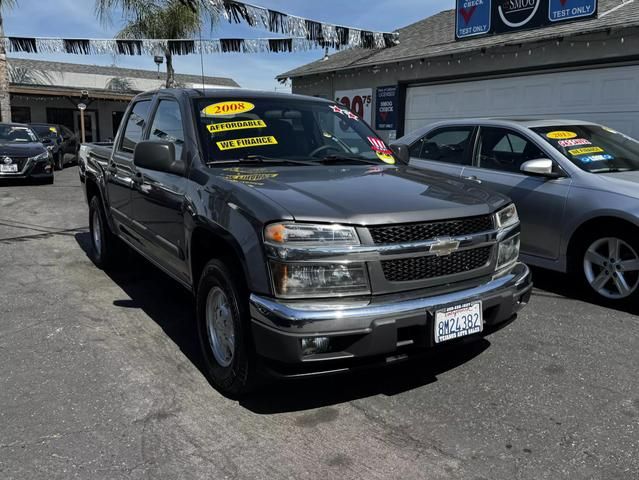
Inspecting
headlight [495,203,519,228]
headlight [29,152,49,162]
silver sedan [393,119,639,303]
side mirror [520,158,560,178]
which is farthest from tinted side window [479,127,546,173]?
headlight [29,152,49,162]

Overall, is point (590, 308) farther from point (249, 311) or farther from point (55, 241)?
point (55, 241)

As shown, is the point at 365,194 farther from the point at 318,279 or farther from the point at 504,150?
the point at 504,150

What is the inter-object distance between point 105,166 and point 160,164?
7.67 ft

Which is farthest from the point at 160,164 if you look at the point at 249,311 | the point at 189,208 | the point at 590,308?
the point at 590,308

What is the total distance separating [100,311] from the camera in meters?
4.67

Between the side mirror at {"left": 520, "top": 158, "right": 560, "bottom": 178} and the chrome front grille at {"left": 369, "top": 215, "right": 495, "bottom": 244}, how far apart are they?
2.20 m

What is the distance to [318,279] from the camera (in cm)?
266

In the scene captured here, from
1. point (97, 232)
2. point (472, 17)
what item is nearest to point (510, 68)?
point (472, 17)

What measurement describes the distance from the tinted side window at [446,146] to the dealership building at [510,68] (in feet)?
15.3

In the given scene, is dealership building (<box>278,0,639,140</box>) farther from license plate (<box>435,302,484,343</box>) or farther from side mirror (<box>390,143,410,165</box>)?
license plate (<box>435,302,484,343</box>)

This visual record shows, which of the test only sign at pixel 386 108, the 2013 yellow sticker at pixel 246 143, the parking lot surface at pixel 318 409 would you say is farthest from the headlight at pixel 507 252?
the test only sign at pixel 386 108

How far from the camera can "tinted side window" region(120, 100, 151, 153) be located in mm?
4821

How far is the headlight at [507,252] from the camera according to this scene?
3244 millimetres

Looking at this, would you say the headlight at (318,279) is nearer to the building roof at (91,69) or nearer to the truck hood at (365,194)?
the truck hood at (365,194)
